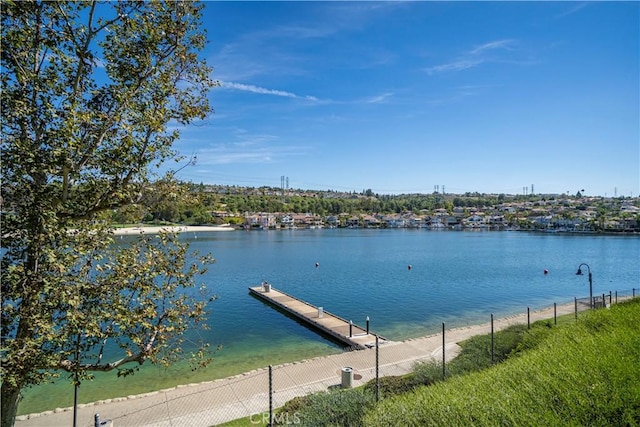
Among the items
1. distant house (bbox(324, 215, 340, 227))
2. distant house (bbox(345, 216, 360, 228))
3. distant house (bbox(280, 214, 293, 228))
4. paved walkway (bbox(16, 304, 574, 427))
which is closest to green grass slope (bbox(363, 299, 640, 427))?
paved walkway (bbox(16, 304, 574, 427))

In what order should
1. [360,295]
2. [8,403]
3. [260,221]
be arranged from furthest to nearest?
[260,221], [360,295], [8,403]

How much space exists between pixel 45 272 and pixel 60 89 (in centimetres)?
260

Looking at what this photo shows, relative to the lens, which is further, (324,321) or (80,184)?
(324,321)

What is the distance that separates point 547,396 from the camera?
4.57 meters

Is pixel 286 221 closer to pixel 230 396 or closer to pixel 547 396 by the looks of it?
pixel 230 396

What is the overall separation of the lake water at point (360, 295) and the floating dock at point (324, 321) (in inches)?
26.2

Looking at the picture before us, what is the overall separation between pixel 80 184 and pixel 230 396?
835 cm

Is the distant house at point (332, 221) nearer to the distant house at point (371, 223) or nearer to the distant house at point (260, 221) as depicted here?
the distant house at point (371, 223)

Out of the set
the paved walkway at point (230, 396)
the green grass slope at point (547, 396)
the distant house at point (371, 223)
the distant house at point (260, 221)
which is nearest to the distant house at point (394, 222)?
the distant house at point (371, 223)

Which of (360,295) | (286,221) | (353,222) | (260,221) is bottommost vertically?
(360,295)

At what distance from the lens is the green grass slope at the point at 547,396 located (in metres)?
4.06

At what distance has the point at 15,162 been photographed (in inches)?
195

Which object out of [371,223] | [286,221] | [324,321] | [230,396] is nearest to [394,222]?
[371,223]

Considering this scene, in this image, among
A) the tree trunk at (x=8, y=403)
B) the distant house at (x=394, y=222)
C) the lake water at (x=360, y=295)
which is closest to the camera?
the tree trunk at (x=8, y=403)
